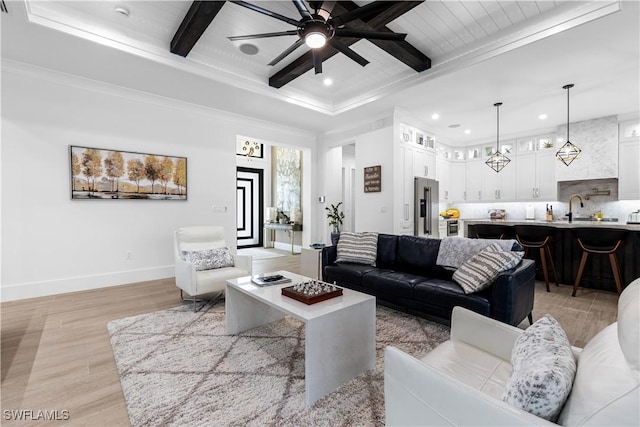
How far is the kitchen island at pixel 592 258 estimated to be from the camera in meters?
3.80

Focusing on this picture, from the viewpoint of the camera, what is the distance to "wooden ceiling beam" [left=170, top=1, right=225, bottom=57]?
8.86ft

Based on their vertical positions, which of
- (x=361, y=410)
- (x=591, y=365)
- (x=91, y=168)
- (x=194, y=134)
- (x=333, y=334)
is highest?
(x=194, y=134)

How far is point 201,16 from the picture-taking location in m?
2.84

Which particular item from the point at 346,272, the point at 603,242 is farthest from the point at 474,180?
the point at 346,272

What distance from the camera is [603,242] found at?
3713mm

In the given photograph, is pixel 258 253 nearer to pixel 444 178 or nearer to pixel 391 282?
pixel 391 282

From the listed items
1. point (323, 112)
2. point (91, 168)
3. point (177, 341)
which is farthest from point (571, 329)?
point (91, 168)

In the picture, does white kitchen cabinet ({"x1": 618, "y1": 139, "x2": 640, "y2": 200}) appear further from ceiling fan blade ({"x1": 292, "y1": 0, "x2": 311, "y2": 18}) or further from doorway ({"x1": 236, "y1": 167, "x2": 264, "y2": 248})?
doorway ({"x1": 236, "y1": 167, "x2": 264, "y2": 248})

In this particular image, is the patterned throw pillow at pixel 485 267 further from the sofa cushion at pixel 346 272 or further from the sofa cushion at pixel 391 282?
the sofa cushion at pixel 346 272

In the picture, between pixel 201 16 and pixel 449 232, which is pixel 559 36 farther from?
pixel 449 232

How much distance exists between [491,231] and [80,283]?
19.9 ft

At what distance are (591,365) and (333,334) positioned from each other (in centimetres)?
128

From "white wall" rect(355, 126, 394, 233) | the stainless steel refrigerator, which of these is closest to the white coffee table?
"white wall" rect(355, 126, 394, 233)

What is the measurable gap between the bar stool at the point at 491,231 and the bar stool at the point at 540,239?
229mm
